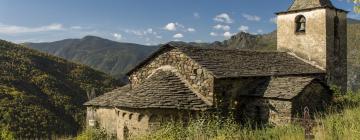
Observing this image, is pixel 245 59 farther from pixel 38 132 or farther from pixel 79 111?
pixel 79 111

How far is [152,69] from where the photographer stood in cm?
1507

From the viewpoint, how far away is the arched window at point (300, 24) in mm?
19688

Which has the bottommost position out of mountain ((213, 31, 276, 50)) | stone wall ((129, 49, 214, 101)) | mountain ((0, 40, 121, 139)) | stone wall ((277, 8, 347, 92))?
mountain ((0, 40, 121, 139))

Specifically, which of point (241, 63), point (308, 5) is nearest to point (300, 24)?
point (308, 5)

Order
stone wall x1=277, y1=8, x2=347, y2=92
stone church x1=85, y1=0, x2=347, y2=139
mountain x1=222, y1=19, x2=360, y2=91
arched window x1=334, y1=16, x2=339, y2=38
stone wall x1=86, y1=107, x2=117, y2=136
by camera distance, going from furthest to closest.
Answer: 1. mountain x1=222, y1=19, x2=360, y2=91
2. arched window x1=334, y1=16, x2=339, y2=38
3. stone wall x1=277, y1=8, x2=347, y2=92
4. stone wall x1=86, y1=107, x2=117, y2=136
5. stone church x1=85, y1=0, x2=347, y2=139

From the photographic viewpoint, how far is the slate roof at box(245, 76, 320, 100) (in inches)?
519

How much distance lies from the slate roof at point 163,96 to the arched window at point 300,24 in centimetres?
896

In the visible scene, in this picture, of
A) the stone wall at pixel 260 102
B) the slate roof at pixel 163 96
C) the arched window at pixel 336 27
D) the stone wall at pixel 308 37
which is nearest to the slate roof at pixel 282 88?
the stone wall at pixel 260 102

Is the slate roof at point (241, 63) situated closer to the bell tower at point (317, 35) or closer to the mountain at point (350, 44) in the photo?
the bell tower at point (317, 35)

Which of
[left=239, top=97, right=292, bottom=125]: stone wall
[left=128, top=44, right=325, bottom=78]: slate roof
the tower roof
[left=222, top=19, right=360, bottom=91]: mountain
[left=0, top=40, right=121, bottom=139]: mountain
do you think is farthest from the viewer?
[left=222, top=19, right=360, bottom=91]: mountain

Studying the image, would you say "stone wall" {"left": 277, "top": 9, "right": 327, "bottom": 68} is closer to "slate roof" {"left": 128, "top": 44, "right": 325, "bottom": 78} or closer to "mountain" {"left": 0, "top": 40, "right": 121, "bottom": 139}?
"slate roof" {"left": 128, "top": 44, "right": 325, "bottom": 78}

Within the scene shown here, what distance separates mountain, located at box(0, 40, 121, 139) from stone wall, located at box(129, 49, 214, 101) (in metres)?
13.7

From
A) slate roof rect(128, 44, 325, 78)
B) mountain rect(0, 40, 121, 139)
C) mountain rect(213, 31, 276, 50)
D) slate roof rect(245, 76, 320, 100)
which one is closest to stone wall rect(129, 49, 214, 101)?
slate roof rect(128, 44, 325, 78)

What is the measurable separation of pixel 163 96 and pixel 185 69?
1.51 m
